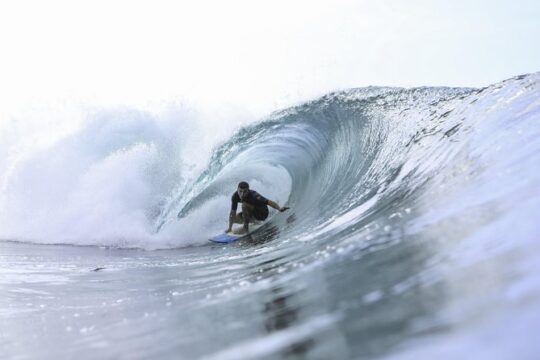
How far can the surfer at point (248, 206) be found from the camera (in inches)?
410

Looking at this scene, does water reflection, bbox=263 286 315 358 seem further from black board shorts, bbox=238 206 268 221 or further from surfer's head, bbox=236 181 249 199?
black board shorts, bbox=238 206 268 221

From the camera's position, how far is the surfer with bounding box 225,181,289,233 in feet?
34.2

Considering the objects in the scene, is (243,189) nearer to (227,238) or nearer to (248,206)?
(248,206)

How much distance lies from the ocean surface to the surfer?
0.55 m

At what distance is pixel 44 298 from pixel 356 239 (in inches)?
114

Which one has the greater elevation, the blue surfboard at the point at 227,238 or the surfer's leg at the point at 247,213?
the surfer's leg at the point at 247,213

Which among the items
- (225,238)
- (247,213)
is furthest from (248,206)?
(225,238)

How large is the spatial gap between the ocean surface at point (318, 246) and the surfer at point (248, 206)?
55 centimetres

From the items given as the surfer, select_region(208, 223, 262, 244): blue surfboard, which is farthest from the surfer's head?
select_region(208, 223, 262, 244): blue surfboard

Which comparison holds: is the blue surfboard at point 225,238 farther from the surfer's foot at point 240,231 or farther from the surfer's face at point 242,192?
the surfer's face at point 242,192

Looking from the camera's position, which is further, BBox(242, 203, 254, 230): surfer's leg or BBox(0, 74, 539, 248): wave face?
BBox(242, 203, 254, 230): surfer's leg

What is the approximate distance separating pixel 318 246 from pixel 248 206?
566 centimetres

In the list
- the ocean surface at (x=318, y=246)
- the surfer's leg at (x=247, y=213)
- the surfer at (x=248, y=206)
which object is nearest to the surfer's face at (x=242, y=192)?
the surfer at (x=248, y=206)

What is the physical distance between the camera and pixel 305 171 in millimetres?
14289
